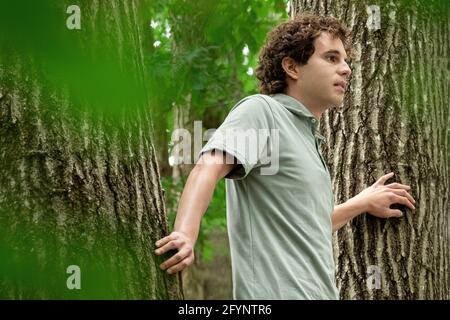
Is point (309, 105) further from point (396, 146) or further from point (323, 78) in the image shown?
point (396, 146)

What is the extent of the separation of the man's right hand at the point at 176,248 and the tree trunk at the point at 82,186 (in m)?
0.02

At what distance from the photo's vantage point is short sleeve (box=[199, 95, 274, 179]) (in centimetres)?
211

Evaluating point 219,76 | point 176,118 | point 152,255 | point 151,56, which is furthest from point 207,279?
point 152,255

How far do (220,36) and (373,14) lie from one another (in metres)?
3.30

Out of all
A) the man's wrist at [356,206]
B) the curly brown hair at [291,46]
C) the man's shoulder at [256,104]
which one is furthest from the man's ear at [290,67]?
the man's wrist at [356,206]

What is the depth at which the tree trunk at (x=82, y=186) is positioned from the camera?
1609mm

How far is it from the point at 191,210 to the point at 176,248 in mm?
113

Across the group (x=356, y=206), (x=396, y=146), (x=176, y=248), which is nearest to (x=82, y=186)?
(x=176, y=248)

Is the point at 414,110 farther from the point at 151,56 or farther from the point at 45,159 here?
the point at 151,56

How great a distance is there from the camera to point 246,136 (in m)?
2.17

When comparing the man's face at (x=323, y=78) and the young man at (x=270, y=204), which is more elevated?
the man's face at (x=323, y=78)

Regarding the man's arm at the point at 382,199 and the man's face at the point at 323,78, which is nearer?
the man's face at the point at 323,78

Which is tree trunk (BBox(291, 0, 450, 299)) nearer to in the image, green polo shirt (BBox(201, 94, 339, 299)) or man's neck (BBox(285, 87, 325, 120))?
man's neck (BBox(285, 87, 325, 120))

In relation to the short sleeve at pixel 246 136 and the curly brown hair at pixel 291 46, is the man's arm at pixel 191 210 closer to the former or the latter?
the short sleeve at pixel 246 136
